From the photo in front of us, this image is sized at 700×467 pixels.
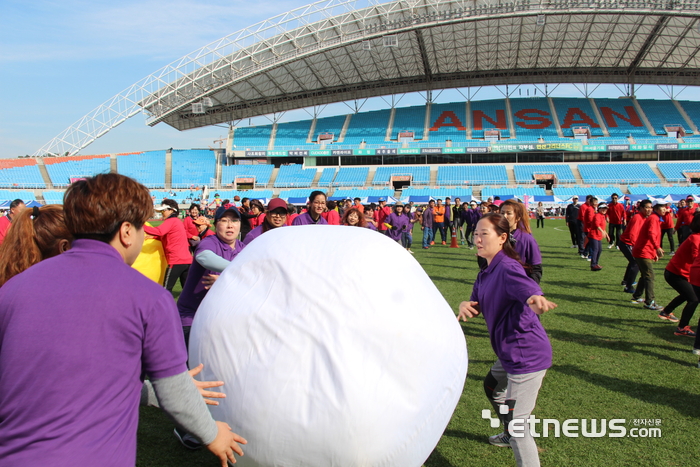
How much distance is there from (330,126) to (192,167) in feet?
52.8

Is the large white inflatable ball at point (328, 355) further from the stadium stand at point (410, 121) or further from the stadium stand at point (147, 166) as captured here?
the stadium stand at point (147, 166)

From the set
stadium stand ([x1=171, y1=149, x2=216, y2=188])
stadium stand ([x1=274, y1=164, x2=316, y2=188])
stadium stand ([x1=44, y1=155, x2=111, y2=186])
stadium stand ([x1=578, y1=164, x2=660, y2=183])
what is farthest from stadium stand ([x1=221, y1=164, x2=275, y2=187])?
stadium stand ([x1=578, y1=164, x2=660, y2=183])

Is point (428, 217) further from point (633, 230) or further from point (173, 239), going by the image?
point (173, 239)

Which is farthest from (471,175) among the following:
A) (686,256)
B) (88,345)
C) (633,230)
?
(88,345)

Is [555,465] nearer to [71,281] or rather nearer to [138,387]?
[138,387]

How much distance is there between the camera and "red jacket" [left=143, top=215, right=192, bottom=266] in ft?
18.0

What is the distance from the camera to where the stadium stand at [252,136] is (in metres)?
50.8

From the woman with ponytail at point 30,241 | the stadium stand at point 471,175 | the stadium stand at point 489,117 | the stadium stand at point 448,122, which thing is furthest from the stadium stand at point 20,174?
the woman with ponytail at point 30,241

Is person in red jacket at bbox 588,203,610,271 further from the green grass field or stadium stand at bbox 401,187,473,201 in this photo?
stadium stand at bbox 401,187,473,201

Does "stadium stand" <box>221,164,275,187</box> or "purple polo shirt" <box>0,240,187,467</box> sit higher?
"stadium stand" <box>221,164,275,187</box>

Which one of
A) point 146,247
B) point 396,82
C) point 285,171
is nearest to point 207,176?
point 285,171

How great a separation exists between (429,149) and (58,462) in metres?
47.5

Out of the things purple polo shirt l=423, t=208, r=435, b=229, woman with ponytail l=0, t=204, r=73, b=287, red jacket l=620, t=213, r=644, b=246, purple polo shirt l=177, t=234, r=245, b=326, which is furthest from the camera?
purple polo shirt l=423, t=208, r=435, b=229

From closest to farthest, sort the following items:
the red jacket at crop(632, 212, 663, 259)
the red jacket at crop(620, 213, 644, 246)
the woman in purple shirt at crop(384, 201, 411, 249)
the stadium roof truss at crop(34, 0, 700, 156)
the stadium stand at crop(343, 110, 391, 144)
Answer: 1. the red jacket at crop(632, 212, 663, 259)
2. the red jacket at crop(620, 213, 644, 246)
3. the woman in purple shirt at crop(384, 201, 411, 249)
4. the stadium roof truss at crop(34, 0, 700, 156)
5. the stadium stand at crop(343, 110, 391, 144)
